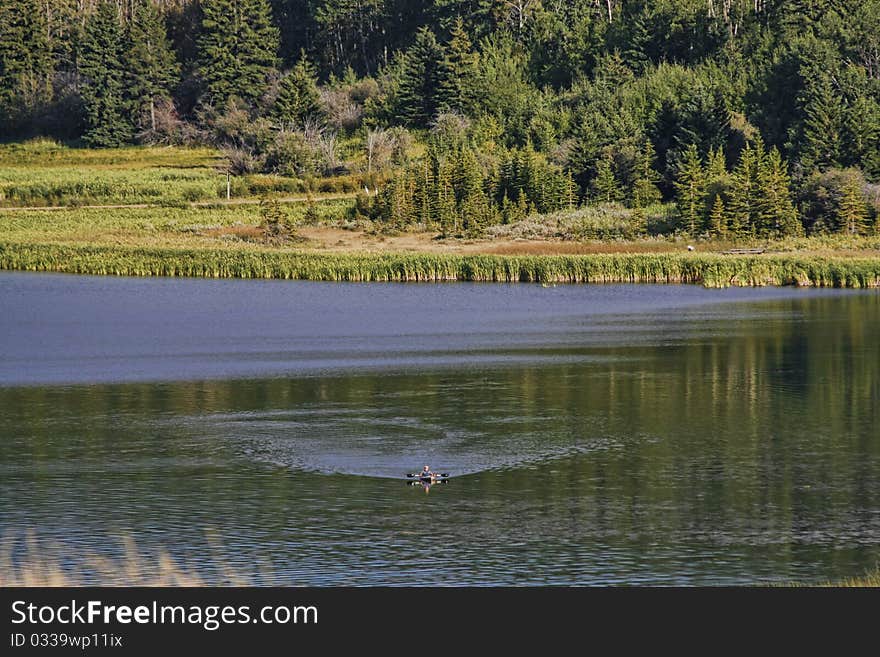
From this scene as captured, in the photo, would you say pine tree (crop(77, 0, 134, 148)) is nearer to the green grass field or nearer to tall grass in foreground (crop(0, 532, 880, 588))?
the green grass field

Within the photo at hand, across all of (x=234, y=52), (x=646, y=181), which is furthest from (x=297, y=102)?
(x=646, y=181)

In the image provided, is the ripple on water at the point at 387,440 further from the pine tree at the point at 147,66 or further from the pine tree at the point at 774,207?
the pine tree at the point at 147,66

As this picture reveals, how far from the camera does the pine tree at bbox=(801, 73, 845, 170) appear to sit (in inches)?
3989

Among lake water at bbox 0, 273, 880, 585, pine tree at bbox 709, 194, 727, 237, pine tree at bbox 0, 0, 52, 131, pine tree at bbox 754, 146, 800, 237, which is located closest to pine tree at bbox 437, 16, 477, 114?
pine tree at bbox 709, 194, 727, 237

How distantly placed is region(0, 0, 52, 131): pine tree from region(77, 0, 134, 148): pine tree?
805cm

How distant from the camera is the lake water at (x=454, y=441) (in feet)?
85.4

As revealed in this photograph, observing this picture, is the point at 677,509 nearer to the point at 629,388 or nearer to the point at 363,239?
the point at 629,388

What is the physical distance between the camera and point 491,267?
273 ft

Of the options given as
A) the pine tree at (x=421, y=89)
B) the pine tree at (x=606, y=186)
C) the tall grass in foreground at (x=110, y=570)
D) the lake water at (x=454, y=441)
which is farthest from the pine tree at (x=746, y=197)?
the tall grass in foreground at (x=110, y=570)

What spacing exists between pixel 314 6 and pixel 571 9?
121 feet
